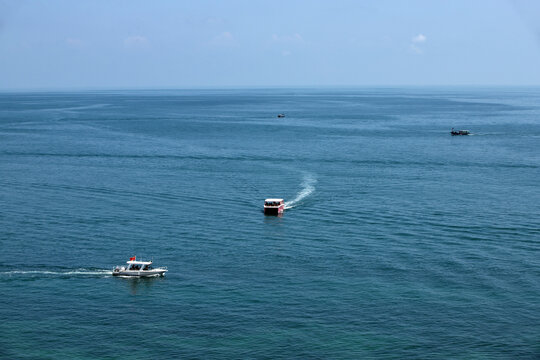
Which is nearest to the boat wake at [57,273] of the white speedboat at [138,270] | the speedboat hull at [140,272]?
the speedboat hull at [140,272]

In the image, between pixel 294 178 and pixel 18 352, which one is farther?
pixel 294 178

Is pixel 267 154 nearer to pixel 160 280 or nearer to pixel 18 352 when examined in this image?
pixel 160 280

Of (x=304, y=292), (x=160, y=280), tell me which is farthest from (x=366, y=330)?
(x=160, y=280)

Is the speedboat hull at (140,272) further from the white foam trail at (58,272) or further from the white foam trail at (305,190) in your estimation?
the white foam trail at (305,190)

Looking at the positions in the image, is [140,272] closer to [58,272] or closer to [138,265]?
[138,265]

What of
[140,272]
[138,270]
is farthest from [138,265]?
[140,272]

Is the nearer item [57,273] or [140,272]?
[140,272]
